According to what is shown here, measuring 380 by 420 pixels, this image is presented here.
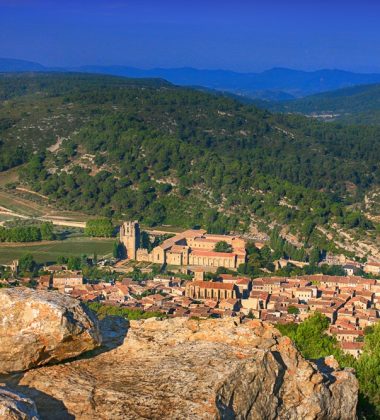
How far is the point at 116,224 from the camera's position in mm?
55250

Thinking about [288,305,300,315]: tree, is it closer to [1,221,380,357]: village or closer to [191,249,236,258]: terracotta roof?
[1,221,380,357]: village

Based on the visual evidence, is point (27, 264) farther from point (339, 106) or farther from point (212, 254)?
point (339, 106)

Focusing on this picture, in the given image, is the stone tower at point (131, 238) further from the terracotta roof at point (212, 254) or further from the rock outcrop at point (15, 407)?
the rock outcrop at point (15, 407)

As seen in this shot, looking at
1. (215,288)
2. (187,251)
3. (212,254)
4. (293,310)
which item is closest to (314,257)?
(212,254)

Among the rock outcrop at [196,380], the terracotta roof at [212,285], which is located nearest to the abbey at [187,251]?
the terracotta roof at [212,285]

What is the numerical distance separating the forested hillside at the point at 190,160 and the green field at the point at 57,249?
26.3 ft

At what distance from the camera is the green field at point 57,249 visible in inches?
1752

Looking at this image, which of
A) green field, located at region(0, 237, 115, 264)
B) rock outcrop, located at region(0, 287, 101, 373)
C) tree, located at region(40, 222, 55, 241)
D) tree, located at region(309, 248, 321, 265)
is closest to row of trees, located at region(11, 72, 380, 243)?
tree, located at region(309, 248, 321, 265)

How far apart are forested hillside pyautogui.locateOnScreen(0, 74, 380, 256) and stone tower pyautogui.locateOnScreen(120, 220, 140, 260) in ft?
26.4

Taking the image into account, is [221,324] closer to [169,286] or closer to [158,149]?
[169,286]

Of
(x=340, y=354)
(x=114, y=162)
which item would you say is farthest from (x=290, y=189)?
(x=340, y=354)

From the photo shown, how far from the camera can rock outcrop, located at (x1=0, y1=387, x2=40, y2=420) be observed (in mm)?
5652

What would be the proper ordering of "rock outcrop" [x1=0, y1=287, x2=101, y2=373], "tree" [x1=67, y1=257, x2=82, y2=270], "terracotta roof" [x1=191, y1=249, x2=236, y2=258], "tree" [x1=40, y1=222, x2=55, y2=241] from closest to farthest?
"rock outcrop" [x1=0, y1=287, x2=101, y2=373] → "tree" [x1=67, y1=257, x2=82, y2=270] → "terracotta roof" [x1=191, y1=249, x2=236, y2=258] → "tree" [x1=40, y1=222, x2=55, y2=241]

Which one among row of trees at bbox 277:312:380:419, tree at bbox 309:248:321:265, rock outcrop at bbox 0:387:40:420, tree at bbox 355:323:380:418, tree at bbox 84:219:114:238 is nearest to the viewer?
rock outcrop at bbox 0:387:40:420
